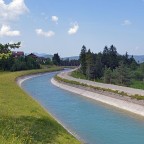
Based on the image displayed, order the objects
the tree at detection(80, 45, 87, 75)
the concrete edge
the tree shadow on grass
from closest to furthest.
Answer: the tree shadow on grass
the concrete edge
the tree at detection(80, 45, 87, 75)

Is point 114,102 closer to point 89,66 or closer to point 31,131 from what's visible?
point 31,131

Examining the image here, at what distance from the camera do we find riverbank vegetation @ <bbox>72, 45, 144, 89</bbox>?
4092 inches

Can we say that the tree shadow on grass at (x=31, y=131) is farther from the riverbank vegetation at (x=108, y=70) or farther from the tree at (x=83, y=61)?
the tree at (x=83, y=61)

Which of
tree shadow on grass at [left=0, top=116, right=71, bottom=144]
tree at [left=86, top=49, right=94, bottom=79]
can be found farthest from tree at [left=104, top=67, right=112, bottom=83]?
tree shadow on grass at [left=0, top=116, right=71, bottom=144]

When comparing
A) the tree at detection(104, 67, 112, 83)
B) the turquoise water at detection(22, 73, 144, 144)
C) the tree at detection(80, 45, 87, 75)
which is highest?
the tree at detection(80, 45, 87, 75)

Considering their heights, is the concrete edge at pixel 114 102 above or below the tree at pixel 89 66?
below

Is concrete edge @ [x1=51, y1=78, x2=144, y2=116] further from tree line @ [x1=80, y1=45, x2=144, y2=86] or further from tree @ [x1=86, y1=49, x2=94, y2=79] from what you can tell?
tree @ [x1=86, y1=49, x2=94, y2=79]

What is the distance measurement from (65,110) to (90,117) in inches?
258

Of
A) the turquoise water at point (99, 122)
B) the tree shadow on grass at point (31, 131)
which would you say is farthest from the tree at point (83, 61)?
the tree shadow on grass at point (31, 131)

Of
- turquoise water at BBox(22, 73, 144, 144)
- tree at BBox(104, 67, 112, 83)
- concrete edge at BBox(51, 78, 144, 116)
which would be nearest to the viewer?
turquoise water at BBox(22, 73, 144, 144)

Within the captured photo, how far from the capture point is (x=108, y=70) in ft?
364

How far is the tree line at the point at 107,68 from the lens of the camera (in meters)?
104

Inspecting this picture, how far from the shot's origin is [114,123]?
42000mm

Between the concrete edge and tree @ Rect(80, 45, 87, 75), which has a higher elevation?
tree @ Rect(80, 45, 87, 75)
